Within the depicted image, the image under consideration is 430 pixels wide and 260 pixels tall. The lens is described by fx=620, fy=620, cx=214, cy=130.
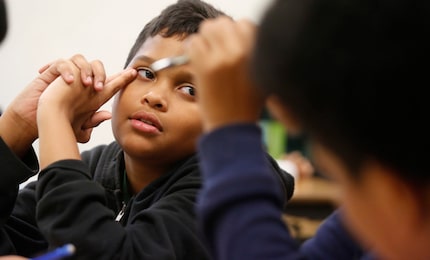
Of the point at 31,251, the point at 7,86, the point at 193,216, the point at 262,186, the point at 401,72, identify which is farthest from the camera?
the point at 7,86

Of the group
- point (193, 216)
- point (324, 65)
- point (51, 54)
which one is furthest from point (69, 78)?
point (51, 54)

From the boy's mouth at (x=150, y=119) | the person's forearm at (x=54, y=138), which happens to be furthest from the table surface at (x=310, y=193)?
the person's forearm at (x=54, y=138)

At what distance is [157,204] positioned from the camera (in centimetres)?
73

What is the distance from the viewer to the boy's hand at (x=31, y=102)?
76cm

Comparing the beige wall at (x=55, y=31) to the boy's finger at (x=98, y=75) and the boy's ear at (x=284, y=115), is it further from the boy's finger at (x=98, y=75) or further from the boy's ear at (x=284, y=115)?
the boy's ear at (x=284, y=115)

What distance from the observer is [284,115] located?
410 millimetres

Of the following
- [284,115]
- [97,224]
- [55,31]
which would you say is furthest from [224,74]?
[55,31]

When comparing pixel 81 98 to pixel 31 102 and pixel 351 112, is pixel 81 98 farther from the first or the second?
pixel 351 112

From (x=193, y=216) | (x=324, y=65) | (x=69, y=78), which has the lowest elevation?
(x=193, y=216)

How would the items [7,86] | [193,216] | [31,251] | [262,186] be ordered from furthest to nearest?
[7,86] < [31,251] < [193,216] < [262,186]

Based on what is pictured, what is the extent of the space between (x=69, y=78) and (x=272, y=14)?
42cm

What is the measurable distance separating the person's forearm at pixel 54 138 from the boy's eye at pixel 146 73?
0.14 m

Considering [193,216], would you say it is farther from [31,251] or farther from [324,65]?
[324,65]

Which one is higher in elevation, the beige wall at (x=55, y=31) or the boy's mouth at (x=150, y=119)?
the boy's mouth at (x=150, y=119)
